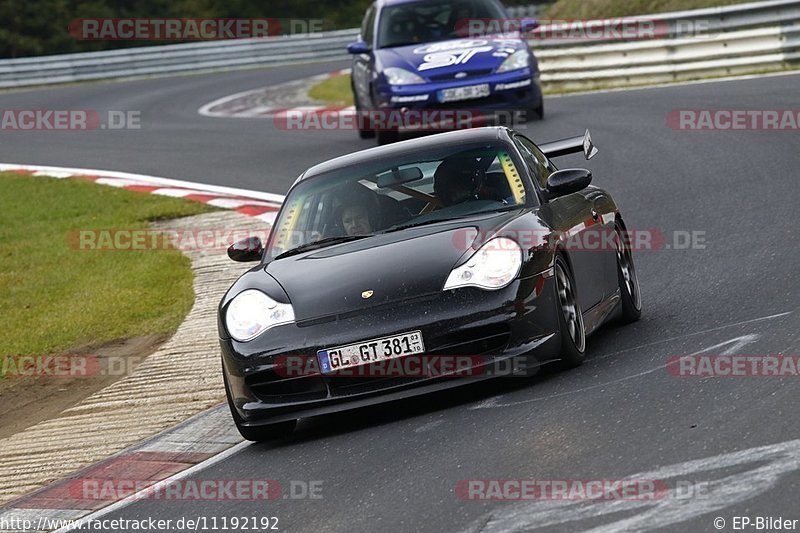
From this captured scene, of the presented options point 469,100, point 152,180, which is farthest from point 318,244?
point 152,180

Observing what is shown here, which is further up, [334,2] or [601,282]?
[601,282]

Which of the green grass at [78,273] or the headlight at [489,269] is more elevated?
the headlight at [489,269]

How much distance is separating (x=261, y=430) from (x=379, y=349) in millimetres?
786

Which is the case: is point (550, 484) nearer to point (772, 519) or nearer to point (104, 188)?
point (772, 519)

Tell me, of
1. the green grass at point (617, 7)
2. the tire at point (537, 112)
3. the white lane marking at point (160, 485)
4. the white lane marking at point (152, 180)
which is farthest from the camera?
the green grass at point (617, 7)

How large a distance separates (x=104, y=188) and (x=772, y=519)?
1316cm

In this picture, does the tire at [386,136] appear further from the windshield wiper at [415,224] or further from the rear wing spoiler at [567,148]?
the windshield wiper at [415,224]

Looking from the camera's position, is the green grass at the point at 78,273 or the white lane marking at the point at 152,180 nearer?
the green grass at the point at 78,273

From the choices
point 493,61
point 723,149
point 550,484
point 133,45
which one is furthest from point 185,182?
point 133,45

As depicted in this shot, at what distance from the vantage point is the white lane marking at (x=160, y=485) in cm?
631

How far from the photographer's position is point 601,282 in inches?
312

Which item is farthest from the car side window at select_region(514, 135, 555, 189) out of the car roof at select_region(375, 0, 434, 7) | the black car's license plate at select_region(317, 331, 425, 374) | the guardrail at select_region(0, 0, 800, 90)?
the guardrail at select_region(0, 0, 800, 90)

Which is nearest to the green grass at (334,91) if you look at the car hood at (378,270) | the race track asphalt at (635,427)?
the race track asphalt at (635,427)

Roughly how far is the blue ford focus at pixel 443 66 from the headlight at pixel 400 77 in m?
0.01
